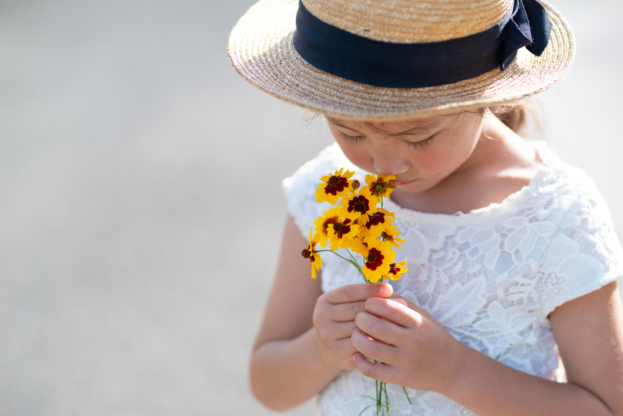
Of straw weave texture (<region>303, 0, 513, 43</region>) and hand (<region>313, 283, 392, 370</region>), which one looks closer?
straw weave texture (<region>303, 0, 513, 43</region>)

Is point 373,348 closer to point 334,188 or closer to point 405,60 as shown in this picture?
point 334,188

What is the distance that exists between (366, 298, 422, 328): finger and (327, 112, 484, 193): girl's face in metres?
0.24

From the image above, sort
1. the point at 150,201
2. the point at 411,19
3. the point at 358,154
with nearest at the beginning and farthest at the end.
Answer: the point at 411,19 → the point at 358,154 → the point at 150,201

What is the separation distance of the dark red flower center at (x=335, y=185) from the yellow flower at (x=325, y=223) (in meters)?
0.04

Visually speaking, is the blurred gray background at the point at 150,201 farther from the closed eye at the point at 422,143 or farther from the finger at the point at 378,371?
the finger at the point at 378,371

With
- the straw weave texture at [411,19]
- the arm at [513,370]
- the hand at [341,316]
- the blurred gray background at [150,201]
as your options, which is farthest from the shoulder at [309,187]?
the blurred gray background at [150,201]

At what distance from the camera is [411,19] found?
0.91m

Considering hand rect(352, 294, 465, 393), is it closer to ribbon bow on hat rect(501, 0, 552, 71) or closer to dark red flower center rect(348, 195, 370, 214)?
dark red flower center rect(348, 195, 370, 214)

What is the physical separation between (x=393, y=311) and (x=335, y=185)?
0.26m

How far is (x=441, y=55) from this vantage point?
94 cm

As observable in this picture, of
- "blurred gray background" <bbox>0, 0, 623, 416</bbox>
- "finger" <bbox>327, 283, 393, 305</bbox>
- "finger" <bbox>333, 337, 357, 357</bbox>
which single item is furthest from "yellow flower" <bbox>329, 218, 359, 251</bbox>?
"blurred gray background" <bbox>0, 0, 623, 416</bbox>

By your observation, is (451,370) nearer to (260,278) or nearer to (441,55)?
(441,55)

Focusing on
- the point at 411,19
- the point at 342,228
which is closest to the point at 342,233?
the point at 342,228

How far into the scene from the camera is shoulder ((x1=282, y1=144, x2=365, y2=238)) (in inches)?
56.0
